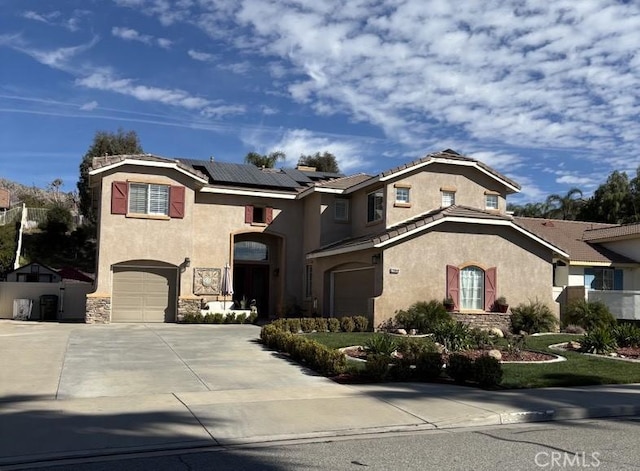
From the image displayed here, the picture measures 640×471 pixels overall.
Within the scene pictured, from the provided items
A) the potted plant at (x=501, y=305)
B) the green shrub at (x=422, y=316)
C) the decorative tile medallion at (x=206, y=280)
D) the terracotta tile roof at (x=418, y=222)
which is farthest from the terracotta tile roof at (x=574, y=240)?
the decorative tile medallion at (x=206, y=280)

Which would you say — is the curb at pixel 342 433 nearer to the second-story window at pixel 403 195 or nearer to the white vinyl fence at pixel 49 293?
the second-story window at pixel 403 195

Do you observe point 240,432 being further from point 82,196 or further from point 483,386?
point 82,196

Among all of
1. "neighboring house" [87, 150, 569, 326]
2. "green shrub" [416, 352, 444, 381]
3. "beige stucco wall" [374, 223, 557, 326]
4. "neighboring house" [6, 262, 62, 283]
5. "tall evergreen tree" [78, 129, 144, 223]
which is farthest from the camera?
"tall evergreen tree" [78, 129, 144, 223]

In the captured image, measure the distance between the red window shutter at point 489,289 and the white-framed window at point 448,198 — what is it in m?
4.05

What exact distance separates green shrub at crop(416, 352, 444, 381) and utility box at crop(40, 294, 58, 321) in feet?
62.5

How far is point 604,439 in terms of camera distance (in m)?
8.05

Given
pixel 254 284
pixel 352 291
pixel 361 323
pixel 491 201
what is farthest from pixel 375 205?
pixel 254 284

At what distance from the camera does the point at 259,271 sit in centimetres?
3097

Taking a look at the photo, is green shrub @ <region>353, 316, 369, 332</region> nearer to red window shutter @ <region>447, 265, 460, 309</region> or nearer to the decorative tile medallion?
red window shutter @ <region>447, 265, 460, 309</region>

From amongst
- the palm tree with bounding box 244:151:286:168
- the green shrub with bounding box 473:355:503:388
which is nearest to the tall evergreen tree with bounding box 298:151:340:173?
the palm tree with bounding box 244:151:286:168

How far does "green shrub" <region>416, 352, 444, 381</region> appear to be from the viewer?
12406 mm

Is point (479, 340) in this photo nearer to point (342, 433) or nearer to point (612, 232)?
point (342, 433)

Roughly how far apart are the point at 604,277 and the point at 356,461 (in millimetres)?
27250

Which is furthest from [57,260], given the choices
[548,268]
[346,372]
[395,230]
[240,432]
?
[240,432]
